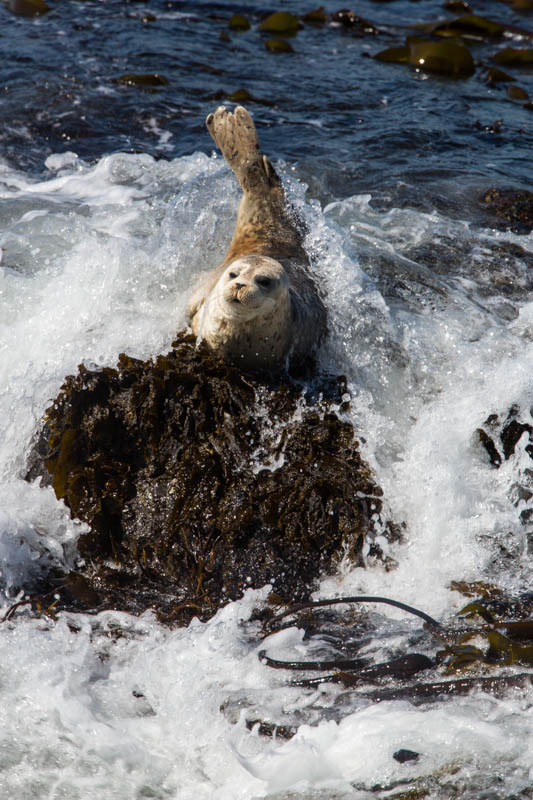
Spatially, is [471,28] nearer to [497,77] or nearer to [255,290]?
[497,77]

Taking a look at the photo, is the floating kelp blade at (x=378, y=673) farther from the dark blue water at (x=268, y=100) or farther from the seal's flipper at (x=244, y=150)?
the dark blue water at (x=268, y=100)

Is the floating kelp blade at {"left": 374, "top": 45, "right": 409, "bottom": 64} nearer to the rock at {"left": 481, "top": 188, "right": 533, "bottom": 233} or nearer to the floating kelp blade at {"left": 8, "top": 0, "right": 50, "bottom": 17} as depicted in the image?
the rock at {"left": 481, "top": 188, "right": 533, "bottom": 233}

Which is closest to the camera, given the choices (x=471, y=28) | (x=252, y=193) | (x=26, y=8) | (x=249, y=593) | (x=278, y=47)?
(x=249, y=593)

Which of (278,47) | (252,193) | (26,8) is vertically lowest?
(252,193)

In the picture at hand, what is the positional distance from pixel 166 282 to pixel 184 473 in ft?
5.38

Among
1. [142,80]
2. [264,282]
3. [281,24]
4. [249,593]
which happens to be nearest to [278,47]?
[281,24]

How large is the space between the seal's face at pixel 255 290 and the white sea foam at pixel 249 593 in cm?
55

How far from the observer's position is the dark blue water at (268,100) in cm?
770

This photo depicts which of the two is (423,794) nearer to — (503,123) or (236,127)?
(236,127)

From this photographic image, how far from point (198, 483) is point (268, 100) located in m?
6.98

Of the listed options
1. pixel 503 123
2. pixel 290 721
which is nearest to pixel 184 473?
pixel 290 721

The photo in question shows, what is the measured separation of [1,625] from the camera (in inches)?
118

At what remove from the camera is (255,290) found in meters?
3.79

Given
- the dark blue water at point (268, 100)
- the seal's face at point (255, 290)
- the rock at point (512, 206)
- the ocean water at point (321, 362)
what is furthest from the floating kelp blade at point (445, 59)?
the seal's face at point (255, 290)
